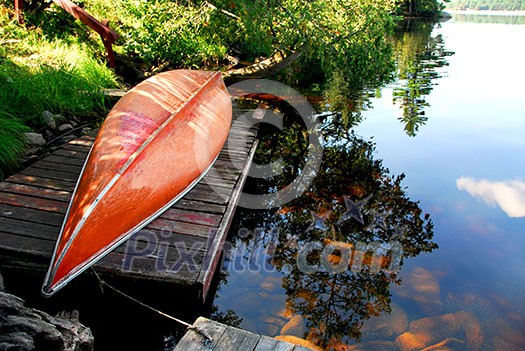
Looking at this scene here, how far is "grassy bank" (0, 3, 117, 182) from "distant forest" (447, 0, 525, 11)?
394ft

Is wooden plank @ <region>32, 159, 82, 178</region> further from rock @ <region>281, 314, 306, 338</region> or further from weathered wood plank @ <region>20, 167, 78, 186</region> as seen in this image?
rock @ <region>281, 314, 306, 338</region>

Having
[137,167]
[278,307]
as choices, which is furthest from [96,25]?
[278,307]

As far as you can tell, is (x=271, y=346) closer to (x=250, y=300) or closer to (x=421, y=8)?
(x=250, y=300)

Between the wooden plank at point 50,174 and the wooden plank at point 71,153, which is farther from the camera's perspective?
the wooden plank at point 71,153

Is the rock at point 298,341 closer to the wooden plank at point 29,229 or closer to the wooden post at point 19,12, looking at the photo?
the wooden plank at point 29,229

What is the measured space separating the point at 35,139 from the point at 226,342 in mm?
4116

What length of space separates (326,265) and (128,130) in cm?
243

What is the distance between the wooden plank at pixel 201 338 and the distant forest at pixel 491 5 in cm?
12314

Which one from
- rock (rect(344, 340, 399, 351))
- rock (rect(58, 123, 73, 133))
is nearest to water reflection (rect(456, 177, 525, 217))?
rock (rect(344, 340, 399, 351))

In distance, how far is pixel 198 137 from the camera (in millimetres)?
4387

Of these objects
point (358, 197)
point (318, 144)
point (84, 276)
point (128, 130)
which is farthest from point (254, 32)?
point (84, 276)

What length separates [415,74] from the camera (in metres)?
13.3

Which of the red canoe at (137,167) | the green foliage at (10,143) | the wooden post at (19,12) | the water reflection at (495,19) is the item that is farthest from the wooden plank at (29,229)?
the water reflection at (495,19)

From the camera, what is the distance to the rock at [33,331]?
5.66 feet
